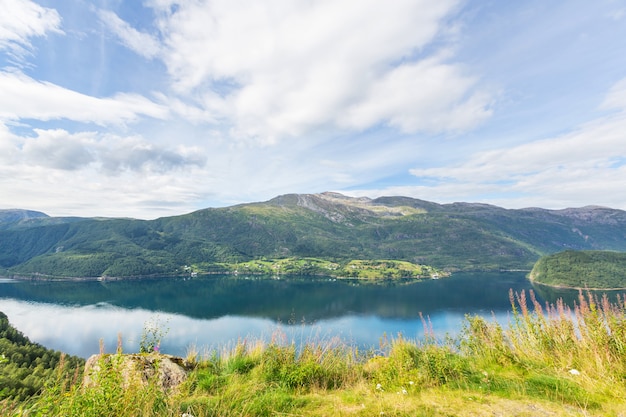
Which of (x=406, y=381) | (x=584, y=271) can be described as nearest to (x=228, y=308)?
(x=406, y=381)

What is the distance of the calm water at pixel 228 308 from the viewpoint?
8141cm

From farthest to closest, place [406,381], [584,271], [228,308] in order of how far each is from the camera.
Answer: [584,271]
[228,308]
[406,381]

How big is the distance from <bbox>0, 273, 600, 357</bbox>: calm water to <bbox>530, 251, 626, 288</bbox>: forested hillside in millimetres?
17837

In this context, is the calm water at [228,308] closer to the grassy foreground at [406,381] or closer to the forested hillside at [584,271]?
the forested hillside at [584,271]

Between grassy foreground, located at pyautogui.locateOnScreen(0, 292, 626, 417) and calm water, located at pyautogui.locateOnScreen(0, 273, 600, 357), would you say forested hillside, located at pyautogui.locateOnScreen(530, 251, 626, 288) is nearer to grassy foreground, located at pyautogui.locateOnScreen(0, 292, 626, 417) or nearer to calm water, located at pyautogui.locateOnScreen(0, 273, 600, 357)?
calm water, located at pyautogui.locateOnScreen(0, 273, 600, 357)

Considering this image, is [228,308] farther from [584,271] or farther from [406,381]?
[584,271]

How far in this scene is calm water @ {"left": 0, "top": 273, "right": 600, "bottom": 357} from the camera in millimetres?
81406

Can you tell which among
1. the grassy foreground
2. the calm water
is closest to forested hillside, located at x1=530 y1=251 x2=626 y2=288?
the calm water

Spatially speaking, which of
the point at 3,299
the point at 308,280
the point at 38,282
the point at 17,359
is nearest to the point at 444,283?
the point at 308,280

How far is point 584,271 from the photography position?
179625mm

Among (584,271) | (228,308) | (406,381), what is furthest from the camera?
(584,271)

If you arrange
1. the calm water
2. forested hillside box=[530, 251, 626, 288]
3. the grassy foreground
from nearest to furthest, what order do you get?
the grassy foreground < the calm water < forested hillside box=[530, 251, 626, 288]

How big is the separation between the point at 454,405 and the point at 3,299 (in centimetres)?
21504

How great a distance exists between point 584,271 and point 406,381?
24337cm
